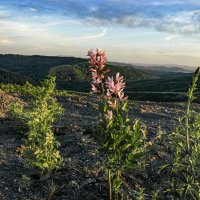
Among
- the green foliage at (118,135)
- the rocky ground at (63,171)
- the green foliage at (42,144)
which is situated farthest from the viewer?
the green foliage at (42,144)

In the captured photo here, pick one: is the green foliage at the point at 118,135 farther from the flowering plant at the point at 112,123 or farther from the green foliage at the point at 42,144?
the green foliage at the point at 42,144

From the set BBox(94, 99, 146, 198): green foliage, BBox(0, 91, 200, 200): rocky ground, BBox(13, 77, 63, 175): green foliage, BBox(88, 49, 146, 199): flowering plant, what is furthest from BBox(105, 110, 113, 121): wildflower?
BBox(13, 77, 63, 175): green foliage

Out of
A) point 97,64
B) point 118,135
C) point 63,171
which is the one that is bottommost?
point 63,171

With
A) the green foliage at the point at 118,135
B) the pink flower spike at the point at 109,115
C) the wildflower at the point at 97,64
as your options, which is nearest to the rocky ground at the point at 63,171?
the green foliage at the point at 118,135

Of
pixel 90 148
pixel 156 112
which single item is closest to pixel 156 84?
pixel 156 112

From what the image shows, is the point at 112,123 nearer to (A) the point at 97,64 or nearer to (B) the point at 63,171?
(A) the point at 97,64

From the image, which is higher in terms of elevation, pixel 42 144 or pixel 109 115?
pixel 109 115

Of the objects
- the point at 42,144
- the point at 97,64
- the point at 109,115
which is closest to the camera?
the point at 109,115

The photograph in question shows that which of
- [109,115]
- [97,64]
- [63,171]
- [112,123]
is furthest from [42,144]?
[97,64]

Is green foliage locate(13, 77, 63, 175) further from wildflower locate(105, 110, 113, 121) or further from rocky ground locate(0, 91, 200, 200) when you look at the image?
wildflower locate(105, 110, 113, 121)

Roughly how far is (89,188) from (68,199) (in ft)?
2.46

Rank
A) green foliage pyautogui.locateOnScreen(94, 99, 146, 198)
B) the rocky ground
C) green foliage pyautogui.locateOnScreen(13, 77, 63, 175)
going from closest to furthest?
green foliage pyautogui.locateOnScreen(94, 99, 146, 198)
the rocky ground
green foliage pyautogui.locateOnScreen(13, 77, 63, 175)

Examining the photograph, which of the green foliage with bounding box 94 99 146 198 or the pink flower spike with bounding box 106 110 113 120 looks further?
the green foliage with bounding box 94 99 146 198

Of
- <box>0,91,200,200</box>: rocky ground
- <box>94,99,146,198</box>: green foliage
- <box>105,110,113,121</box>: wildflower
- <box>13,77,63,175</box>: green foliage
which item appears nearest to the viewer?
<box>105,110,113,121</box>: wildflower
